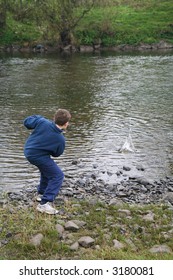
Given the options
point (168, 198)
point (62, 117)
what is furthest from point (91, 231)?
point (168, 198)

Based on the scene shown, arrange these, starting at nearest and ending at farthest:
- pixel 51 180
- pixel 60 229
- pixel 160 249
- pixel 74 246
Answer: pixel 160 249
pixel 74 246
pixel 60 229
pixel 51 180

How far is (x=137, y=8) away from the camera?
68250 mm

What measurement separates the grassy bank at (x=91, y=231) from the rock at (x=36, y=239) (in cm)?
4

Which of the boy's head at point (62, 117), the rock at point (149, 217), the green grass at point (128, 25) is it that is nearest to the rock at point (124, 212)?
the rock at point (149, 217)

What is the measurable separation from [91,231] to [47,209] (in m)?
1.32

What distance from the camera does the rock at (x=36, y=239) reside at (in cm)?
823

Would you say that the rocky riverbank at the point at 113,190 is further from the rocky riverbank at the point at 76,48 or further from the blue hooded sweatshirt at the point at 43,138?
the rocky riverbank at the point at 76,48

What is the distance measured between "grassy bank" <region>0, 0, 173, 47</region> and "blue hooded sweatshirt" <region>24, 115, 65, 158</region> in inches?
1801

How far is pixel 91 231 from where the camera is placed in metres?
9.02

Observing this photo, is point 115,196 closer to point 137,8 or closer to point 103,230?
point 103,230

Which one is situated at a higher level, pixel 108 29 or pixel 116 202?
pixel 116 202

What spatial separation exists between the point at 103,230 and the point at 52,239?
3.77 ft

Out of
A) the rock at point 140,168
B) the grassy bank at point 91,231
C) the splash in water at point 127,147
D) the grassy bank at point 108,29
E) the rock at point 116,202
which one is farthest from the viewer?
the grassy bank at point 108,29

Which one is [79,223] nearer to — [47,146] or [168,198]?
[47,146]
